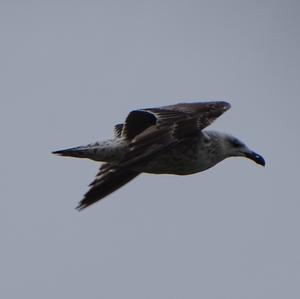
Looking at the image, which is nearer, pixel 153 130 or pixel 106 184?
pixel 153 130

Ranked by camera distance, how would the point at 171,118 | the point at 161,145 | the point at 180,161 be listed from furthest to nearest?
1. the point at 180,161
2. the point at 171,118
3. the point at 161,145

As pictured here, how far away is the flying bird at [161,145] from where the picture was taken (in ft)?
60.3

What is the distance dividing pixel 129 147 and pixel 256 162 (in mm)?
3200

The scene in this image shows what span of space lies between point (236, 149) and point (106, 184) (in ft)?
8.86

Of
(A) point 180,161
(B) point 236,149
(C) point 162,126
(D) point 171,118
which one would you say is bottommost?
(A) point 180,161

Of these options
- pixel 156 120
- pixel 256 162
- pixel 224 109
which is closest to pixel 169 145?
pixel 156 120

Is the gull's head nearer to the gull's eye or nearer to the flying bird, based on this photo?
the gull's eye

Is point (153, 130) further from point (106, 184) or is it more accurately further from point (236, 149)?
point (236, 149)

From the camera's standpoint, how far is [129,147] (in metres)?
18.8

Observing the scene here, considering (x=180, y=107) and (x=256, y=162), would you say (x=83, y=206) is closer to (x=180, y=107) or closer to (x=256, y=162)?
(x=180, y=107)

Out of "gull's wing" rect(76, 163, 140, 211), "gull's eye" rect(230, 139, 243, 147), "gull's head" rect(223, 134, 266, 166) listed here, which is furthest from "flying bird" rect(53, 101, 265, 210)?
"gull's eye" rect(230, 139, 243, 147)

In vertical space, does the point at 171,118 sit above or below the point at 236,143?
above

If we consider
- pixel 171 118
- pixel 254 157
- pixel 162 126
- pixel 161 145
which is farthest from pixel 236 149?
pixel 161 145

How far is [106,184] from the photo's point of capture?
A: 19.2 m
